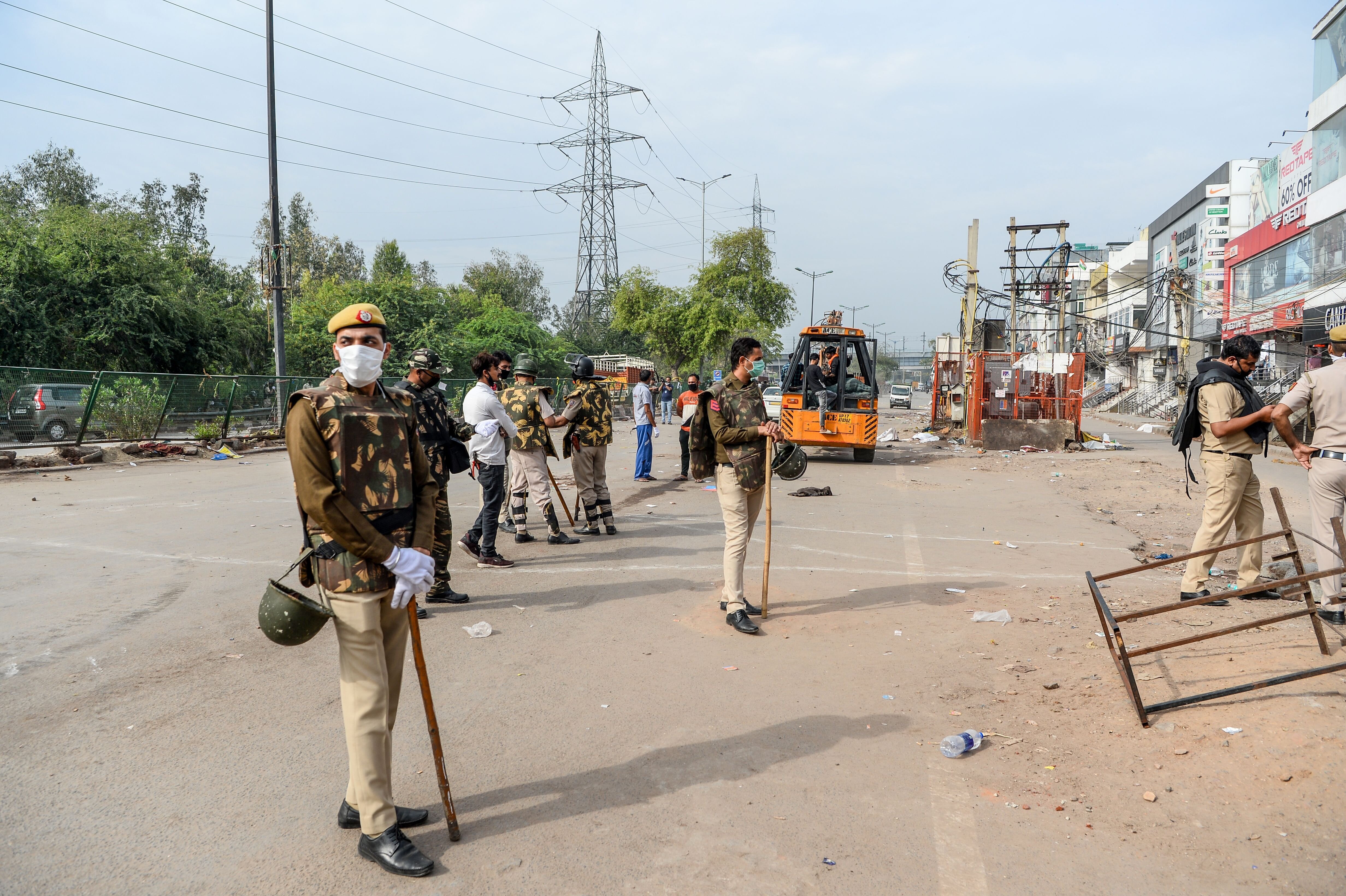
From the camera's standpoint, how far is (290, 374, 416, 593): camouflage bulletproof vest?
10.1ft

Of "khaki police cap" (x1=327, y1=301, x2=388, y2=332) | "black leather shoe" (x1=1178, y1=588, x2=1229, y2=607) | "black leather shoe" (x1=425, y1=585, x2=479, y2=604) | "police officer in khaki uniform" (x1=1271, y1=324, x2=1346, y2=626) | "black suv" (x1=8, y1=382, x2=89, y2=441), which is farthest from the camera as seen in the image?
"black suv" (x1=8, y1=382, x2=89, y2=441)

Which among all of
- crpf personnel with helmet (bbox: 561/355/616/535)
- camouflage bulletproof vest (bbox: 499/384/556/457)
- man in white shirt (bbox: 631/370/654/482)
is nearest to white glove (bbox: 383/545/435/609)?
camouflage bulletproof vest (bbox: 499/384/556/457)

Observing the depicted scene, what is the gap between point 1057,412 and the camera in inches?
873

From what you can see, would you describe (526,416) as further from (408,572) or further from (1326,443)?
(1326,443)

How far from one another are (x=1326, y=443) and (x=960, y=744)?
337cm

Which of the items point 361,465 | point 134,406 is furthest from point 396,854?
point 134,406

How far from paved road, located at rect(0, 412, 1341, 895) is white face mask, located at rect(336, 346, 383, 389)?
166 centimetres

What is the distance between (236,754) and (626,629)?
2606mm

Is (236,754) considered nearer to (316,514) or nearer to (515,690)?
(515,690)

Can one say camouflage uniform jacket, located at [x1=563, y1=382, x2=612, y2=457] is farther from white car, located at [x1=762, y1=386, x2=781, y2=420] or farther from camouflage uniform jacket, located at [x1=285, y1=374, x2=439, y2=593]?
white car, located at [x1=762, y1=386, x2=781, y2=420]

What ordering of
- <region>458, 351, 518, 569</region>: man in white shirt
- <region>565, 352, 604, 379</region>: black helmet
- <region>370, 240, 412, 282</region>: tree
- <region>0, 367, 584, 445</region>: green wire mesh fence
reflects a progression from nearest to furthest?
<region>458, 351, 518, 569</region>: man in white shirt → <region>565, 352, 604, 379</region>: black helmet → <region>0, 367, 584, 445</region>: green wire mesh fence → <region>370, 240, 412, 282</region>: tree

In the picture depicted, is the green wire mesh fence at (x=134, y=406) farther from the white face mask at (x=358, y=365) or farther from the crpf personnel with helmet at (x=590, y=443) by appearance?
the white face mask at (x=358, y=365)

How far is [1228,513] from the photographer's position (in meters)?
6.15

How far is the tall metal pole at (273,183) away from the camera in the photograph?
2164 centimetres
